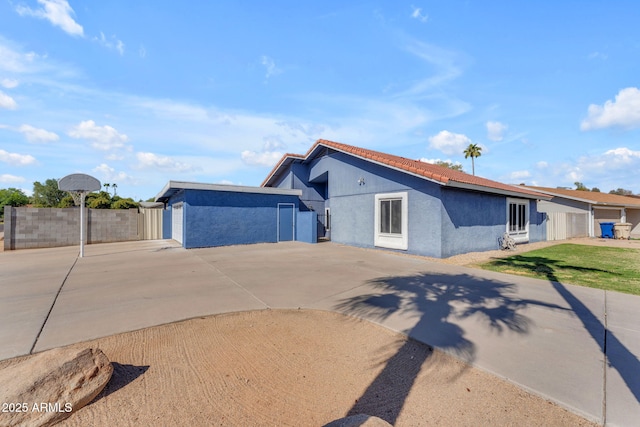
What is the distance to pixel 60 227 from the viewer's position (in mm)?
15516

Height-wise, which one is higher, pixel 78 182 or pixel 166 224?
pixel 78 182

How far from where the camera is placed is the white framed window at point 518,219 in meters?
15.0

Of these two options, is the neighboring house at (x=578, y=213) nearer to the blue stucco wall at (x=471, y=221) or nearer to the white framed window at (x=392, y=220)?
the blue stucco wall at (x=471, y=221)

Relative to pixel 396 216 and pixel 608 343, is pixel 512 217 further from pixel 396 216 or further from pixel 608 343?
pixel 608 343

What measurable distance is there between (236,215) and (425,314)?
1243 cm

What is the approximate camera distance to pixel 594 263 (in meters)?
10.2

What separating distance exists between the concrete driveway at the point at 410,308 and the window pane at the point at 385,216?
3.88 meters

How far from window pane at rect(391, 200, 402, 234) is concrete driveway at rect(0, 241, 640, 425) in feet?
10.8

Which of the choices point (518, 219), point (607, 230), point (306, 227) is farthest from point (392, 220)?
point (607, 230)

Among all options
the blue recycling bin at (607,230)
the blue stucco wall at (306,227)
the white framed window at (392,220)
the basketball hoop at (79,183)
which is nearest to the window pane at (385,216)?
the white framed window at (392,220)

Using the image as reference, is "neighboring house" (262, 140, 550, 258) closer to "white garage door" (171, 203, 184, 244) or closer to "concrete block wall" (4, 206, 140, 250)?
"white garage door" (171, 203, 184, 244)

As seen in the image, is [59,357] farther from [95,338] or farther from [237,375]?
[237,375]

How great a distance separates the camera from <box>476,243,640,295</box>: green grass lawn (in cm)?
709

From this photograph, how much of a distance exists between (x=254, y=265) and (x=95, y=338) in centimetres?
563
